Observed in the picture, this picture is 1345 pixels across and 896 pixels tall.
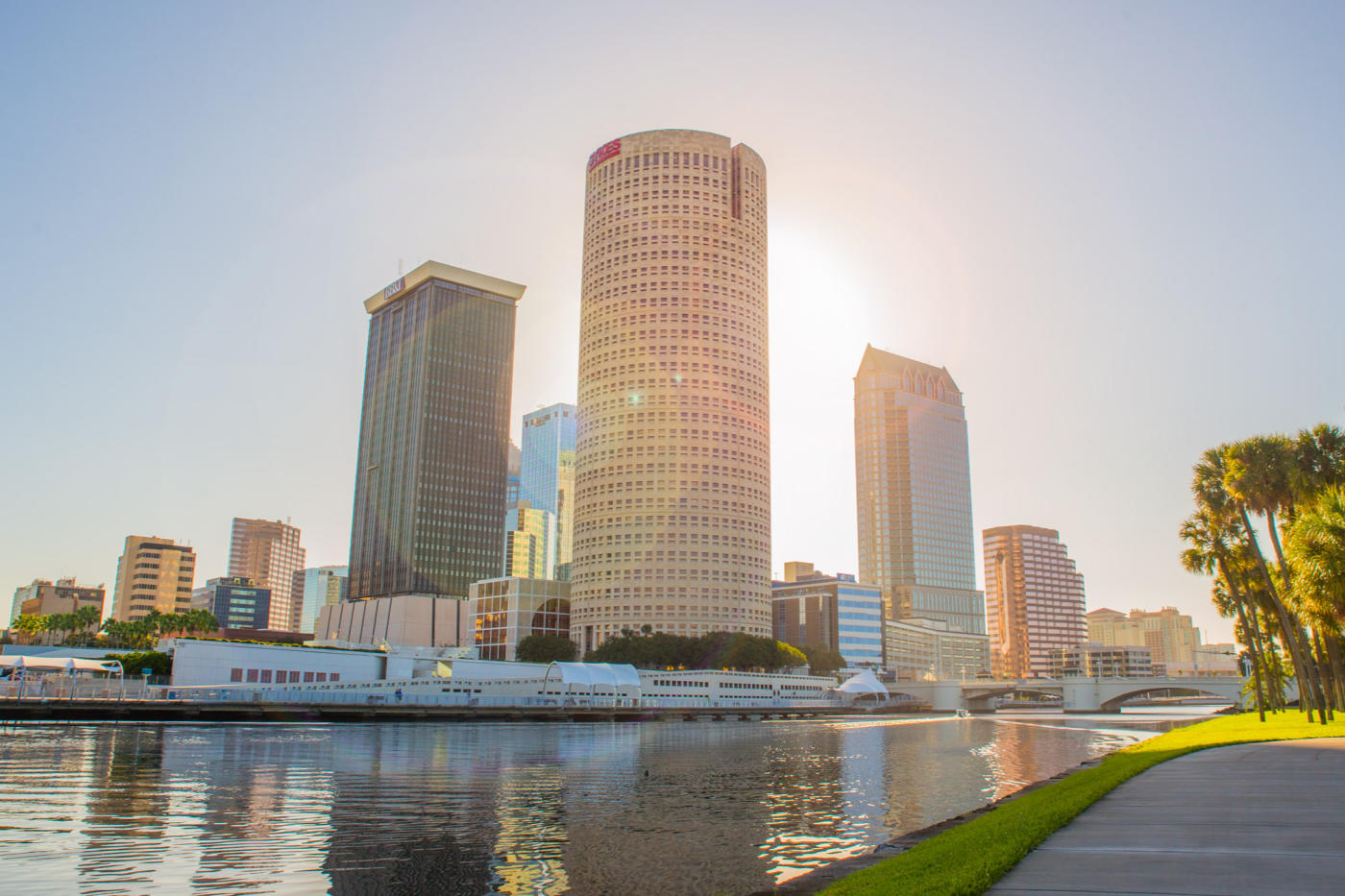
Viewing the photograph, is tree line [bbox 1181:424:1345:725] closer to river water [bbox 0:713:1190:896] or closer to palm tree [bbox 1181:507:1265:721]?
palm tree [bbox 1181:507:1265:721]

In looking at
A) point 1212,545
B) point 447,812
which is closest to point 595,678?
point 1212,545

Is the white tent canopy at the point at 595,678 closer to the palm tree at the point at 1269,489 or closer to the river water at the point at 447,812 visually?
the river water at the point at 447,812

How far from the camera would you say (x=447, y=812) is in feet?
112

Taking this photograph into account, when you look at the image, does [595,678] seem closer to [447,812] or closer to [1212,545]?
[1212,545]

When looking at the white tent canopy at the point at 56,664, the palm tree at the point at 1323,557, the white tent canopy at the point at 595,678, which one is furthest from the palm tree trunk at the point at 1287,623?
the white tent canopy at the point at 56,664

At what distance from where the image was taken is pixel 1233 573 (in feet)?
284

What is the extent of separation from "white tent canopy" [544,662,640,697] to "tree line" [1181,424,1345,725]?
307 feet

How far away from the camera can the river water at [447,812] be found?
75.2ft

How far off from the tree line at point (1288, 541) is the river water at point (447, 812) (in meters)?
18.9

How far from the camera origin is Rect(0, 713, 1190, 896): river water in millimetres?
22906

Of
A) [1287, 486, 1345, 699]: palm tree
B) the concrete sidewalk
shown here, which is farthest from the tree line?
the concrete sidewalk

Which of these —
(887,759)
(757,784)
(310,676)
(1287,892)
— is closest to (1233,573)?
(887,759)

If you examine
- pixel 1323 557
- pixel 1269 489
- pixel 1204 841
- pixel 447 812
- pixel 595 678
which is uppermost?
pixel 1269 489

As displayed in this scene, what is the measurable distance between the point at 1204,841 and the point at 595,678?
14484 cm
